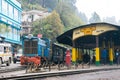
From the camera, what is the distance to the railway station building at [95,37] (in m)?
35.5

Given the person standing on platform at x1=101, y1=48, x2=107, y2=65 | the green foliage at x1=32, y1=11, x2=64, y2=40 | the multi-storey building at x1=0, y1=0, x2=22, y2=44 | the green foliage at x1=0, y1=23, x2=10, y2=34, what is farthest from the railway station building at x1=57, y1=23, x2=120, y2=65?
the green foliage at x1=32, y1=11, x2=64, y2=40

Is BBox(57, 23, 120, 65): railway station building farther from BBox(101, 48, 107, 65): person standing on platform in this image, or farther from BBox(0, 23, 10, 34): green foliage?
BBox(0, 23, 10, 34): green foliage

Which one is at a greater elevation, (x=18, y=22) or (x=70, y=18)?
(x=70, y=18)

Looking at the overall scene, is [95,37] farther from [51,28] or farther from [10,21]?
[51,28]

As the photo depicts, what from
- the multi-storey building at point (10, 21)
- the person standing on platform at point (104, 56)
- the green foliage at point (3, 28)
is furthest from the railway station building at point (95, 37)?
the multi-storey building at point (10, 21)

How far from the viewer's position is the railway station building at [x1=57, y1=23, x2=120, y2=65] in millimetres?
35531

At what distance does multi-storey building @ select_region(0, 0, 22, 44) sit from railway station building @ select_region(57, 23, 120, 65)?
1168 cm

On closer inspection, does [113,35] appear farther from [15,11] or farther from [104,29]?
[15,11]

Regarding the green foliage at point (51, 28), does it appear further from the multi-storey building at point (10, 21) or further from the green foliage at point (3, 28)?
the green foliage at point (3, 28)

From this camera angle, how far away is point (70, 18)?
111188 mm

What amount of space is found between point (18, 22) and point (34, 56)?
116 feet

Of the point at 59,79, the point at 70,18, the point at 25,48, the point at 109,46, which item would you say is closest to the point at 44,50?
the point at 25,48

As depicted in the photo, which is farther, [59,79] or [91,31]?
[91,31]

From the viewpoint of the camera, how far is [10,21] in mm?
56625
